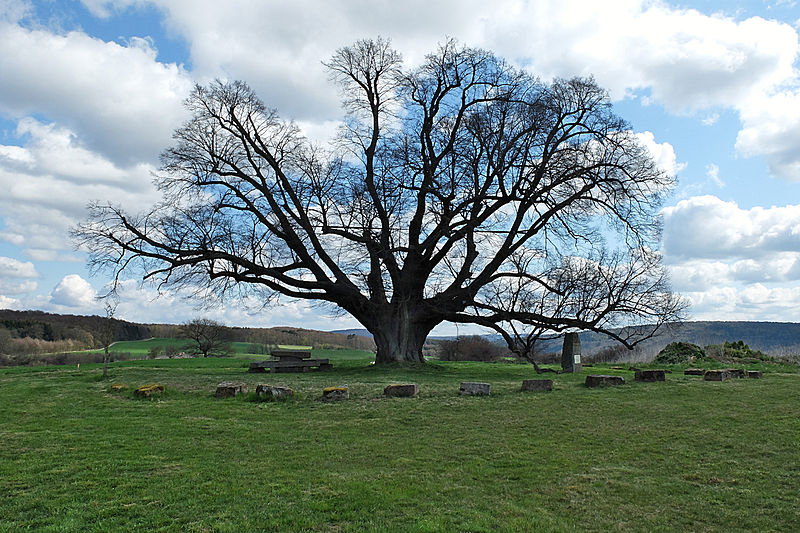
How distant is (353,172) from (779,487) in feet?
71.0

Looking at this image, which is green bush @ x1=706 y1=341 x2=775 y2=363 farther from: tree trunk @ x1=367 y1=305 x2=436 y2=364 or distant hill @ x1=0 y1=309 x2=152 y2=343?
distant hill @ x1=0 y1=309 x2=152 y2=343

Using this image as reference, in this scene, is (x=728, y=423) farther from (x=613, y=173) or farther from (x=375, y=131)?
(x=375, y=131)

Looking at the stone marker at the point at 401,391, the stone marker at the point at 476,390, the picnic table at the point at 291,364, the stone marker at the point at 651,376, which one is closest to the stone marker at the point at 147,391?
the stone marker at the point at 401,391

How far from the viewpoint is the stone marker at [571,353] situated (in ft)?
71.2

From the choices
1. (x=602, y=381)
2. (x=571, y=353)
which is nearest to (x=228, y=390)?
(x=602, y=381)

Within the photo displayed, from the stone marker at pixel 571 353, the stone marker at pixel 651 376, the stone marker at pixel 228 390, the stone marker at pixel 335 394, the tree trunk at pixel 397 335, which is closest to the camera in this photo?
the stone marker at pixel 335 394

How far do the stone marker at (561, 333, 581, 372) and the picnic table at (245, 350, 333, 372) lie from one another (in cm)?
1011

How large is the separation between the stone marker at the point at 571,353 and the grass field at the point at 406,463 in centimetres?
813

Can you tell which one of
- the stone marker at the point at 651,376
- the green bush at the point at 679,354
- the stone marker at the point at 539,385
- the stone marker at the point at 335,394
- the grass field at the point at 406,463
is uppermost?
the green bush at the point at 679,354

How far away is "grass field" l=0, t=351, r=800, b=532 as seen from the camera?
5.32 metres

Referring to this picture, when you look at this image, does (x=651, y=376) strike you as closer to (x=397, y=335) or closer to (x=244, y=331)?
(x=397, y=335)

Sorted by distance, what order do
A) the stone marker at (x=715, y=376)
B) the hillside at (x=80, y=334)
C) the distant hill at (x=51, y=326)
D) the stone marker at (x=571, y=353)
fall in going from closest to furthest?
1. the stone marker at (x=715, y=376)
2. the stone marker at (x=571, y=353)
3. the hillside at (x=80, y=334)
4. the distant hill at (x=51, y=326)

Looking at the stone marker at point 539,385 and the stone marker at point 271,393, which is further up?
the stone marker at point 539,385

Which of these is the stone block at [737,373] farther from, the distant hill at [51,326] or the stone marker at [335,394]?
the distant hill at [51,326]
